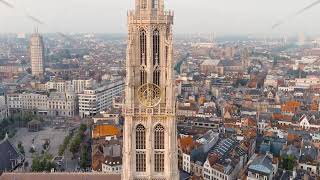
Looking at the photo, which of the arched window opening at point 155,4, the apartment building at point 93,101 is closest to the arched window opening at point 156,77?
the arched window opening at point 155,4

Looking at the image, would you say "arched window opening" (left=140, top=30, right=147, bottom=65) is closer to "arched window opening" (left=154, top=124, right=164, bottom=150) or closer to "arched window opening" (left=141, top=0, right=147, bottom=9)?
"arched window opening" (left=141, top=0, right=147, bottom=9)

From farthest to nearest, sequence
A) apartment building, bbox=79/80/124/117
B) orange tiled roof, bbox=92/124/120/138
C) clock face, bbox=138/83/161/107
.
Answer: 1. apartment building, bbox=79/80/124/117
2. orange tiled roof, bbox=92/124/120/138
3. clock face, bbox=138/83/161/107

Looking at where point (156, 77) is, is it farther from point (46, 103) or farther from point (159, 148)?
point (46, 103)

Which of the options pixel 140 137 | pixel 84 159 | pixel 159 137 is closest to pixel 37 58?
pixel 84 159

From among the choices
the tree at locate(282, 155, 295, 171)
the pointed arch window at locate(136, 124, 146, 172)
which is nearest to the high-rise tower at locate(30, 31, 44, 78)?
the tree at locate(282, 155, 295, 171)

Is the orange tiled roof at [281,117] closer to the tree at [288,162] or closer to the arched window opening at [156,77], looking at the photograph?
the tree at [288,162]
